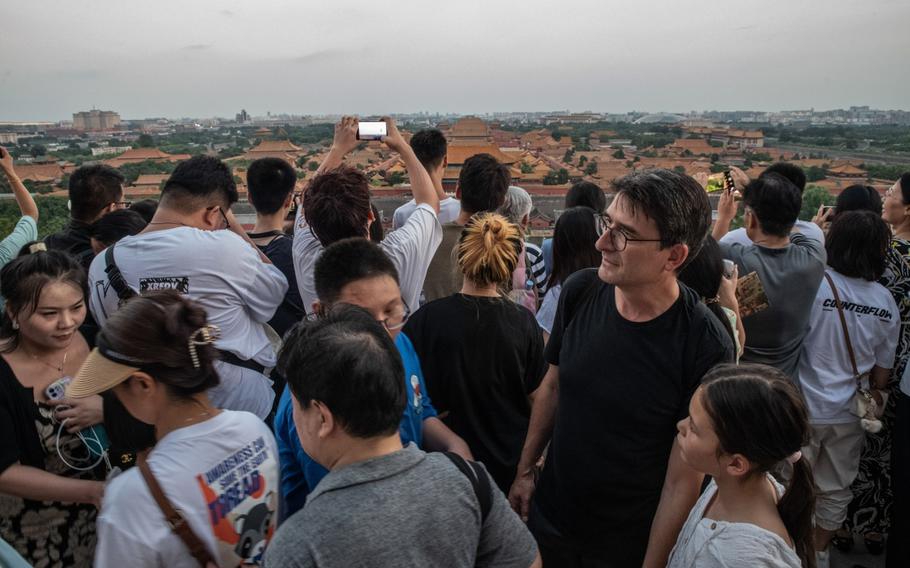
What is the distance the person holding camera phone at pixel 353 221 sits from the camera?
6.53 feet

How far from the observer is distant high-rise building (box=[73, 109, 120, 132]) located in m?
18.3

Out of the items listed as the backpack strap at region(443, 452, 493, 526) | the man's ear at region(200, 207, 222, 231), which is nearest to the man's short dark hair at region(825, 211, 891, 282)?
the backpack strap at region(443, 452, 493, 526)

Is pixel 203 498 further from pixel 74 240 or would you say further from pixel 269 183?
pixel 74 240

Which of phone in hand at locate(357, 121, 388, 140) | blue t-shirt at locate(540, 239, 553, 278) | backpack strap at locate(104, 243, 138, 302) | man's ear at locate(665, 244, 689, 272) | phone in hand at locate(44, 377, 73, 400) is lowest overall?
phone in hand at locate(44, 377, 73, 400)

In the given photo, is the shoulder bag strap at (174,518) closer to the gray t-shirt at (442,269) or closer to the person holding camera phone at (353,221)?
the person holding camera phone at (353,221)

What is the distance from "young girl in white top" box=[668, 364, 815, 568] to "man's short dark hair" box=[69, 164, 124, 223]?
→ 2630 millimetres

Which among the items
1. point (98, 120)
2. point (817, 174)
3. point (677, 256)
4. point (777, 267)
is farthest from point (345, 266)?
point (98, 120)

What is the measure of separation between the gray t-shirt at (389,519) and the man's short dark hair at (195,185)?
1.42 m

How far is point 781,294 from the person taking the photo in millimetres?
2438

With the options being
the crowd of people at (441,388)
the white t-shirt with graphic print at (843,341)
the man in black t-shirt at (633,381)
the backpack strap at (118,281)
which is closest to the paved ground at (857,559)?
the crowd of people at (441,388)

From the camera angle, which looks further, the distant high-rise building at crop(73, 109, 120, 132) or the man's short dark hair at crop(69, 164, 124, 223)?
the distant high-rise building at crop(73, 109, 120, 132)

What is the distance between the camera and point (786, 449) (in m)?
1.24

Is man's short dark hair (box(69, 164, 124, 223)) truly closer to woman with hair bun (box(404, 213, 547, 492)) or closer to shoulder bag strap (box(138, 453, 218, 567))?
woman with hair bun (box(404, 213, 547, 492))

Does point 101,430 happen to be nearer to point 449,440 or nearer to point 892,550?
point 449,440
